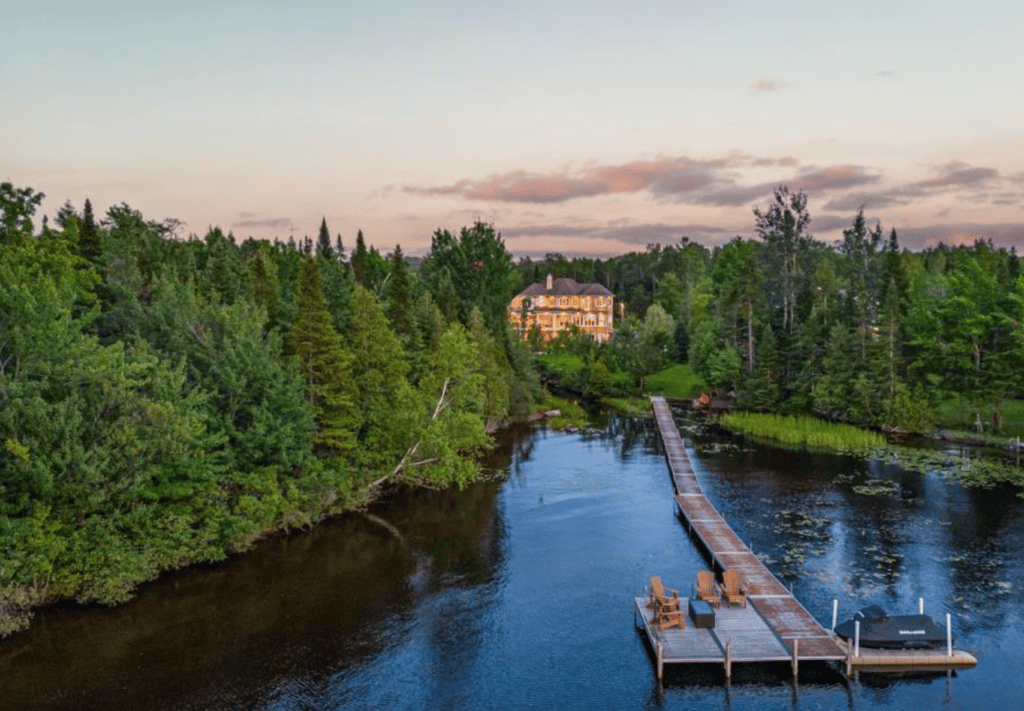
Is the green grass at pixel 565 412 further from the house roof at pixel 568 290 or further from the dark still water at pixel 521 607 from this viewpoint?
the house roof at pixel 568 290

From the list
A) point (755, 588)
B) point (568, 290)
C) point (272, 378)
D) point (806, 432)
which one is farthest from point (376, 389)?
point (568, 290)

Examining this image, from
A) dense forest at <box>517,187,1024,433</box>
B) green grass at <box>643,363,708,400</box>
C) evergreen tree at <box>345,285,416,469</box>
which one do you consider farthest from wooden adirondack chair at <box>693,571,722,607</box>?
green grass at <box>643,363,708,400</box>

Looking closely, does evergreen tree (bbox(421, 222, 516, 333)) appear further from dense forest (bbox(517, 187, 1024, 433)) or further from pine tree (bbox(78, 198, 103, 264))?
pine tree (bbox(78, 198, 103, 264))

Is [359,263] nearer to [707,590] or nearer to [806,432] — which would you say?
[806,432]

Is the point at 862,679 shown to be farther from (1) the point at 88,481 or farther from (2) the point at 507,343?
(2) the point at 507,343

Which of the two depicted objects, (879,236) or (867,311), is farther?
(879,236)

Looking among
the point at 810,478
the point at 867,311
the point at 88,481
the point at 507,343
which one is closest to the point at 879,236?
the point at 867,311

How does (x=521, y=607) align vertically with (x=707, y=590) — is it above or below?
below
